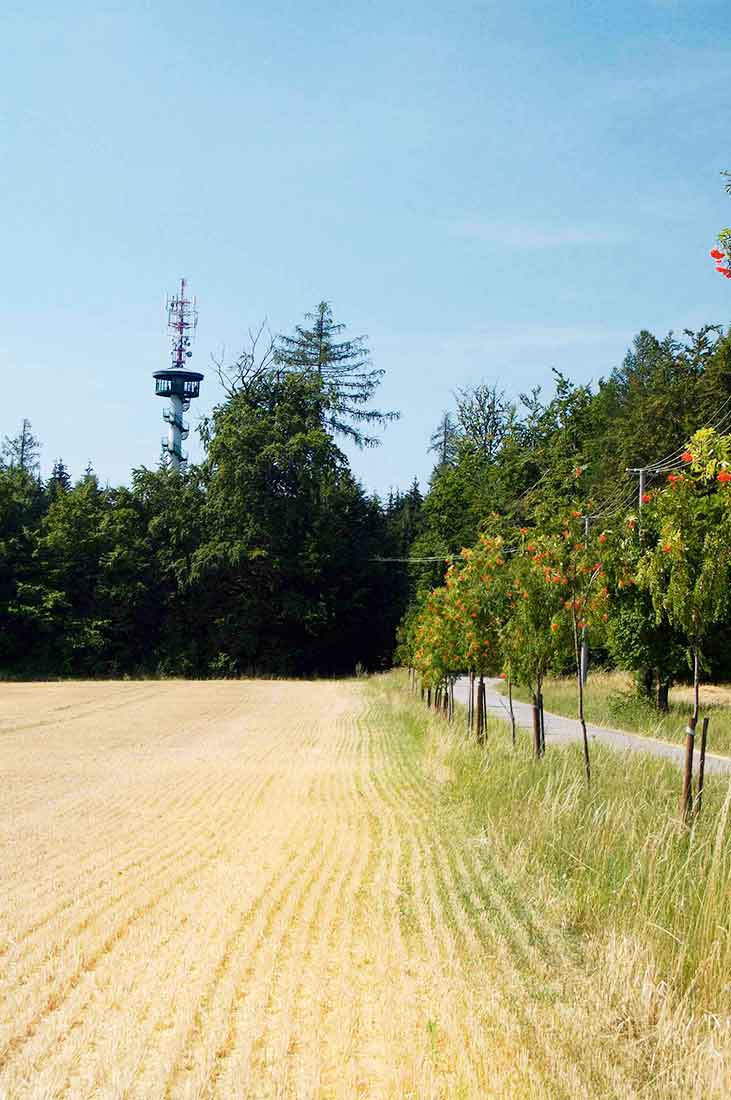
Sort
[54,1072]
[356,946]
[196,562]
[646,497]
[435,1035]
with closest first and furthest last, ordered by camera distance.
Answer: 1. [54,1072]
2. [435,1035]
3. [356,946]
4. [646,497]
5. [196,562]

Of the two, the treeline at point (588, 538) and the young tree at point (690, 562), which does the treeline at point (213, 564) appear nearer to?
the treeline at point (588, 538)

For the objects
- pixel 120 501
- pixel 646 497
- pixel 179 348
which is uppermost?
pixel 179 348

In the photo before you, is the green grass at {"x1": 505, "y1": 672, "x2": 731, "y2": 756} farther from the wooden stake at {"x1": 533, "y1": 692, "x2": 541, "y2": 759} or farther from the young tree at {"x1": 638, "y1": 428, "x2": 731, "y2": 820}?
the young tree at {"x1": 638, "y1": 428, "x2": 731, "y2": 820}

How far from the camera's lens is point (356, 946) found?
6.94 metres

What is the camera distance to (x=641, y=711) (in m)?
25.5

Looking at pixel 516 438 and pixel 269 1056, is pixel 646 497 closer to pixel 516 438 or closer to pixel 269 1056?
pixel 269 1056

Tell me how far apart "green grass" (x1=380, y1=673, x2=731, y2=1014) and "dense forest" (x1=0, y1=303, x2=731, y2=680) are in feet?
128

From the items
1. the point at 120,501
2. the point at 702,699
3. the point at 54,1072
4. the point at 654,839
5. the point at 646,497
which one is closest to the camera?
the point at 54,1072

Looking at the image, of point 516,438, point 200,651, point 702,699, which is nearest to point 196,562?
point 200,651

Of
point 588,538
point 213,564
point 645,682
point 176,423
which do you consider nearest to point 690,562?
point 588,538

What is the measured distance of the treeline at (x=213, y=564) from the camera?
54281mm

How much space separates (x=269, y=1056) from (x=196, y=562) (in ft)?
162

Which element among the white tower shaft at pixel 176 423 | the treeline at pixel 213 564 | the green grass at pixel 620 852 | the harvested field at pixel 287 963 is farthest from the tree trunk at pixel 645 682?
the white tower shaft at pixel 176 423

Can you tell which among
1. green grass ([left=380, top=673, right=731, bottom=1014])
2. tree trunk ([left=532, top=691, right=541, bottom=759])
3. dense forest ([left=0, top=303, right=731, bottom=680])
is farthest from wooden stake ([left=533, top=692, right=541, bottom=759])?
dense forest ([left=0, top=303, right=731, bottom=680])
